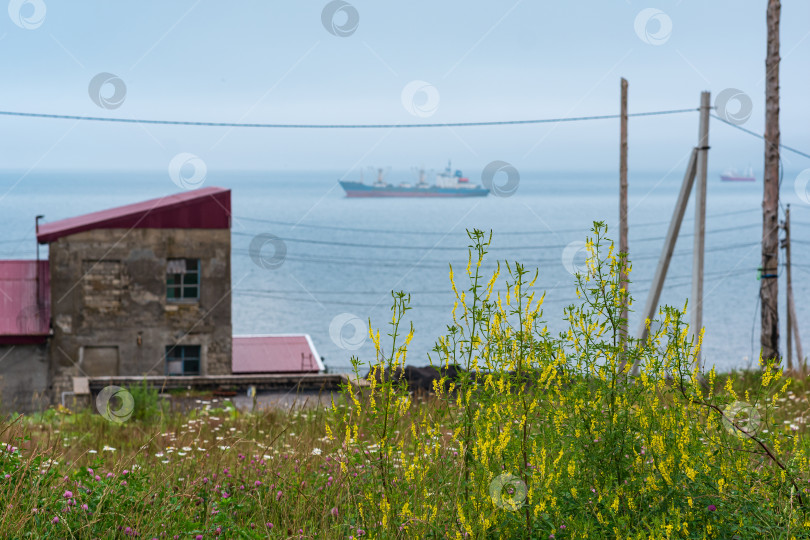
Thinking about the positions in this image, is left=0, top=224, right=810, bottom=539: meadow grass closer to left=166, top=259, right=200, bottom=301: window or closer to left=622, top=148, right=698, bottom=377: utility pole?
left=622, top=148, right=698, bottom=377: utility pole

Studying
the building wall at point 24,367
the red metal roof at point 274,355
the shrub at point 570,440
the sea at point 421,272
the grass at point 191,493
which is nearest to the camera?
the shrub at point 570,440

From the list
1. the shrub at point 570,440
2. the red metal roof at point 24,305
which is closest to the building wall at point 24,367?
the red metal roof at point 24,305

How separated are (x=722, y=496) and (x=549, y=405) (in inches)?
43.9

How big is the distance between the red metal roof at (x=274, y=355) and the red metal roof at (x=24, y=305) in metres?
7.70

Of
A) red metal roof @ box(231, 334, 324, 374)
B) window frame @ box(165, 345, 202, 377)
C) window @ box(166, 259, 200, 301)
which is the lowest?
red metal roof @ box(231, 334, 324, 374)

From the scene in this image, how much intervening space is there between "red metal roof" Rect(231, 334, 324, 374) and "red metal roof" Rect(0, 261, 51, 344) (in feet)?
25.3

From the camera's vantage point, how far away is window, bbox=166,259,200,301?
92.3 feet

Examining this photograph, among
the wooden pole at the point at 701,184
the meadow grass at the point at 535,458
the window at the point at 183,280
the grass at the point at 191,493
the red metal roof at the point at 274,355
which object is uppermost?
the wooden pole at the point at 701,184

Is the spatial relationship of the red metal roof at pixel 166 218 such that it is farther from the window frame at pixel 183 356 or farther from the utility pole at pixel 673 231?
the utility pole at pixel 673 231

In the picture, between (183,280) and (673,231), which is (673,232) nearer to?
(673,231)

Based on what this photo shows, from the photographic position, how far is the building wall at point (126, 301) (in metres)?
27.2

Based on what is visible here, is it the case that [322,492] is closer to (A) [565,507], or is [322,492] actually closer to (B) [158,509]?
(B) [158,509]

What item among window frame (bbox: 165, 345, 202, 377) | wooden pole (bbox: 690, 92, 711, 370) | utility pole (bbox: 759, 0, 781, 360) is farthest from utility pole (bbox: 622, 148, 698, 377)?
window frame (bbox: 165, 345, 202, 377)

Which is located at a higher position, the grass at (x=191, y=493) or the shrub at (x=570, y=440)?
the shrub at (x=570, y=440)
